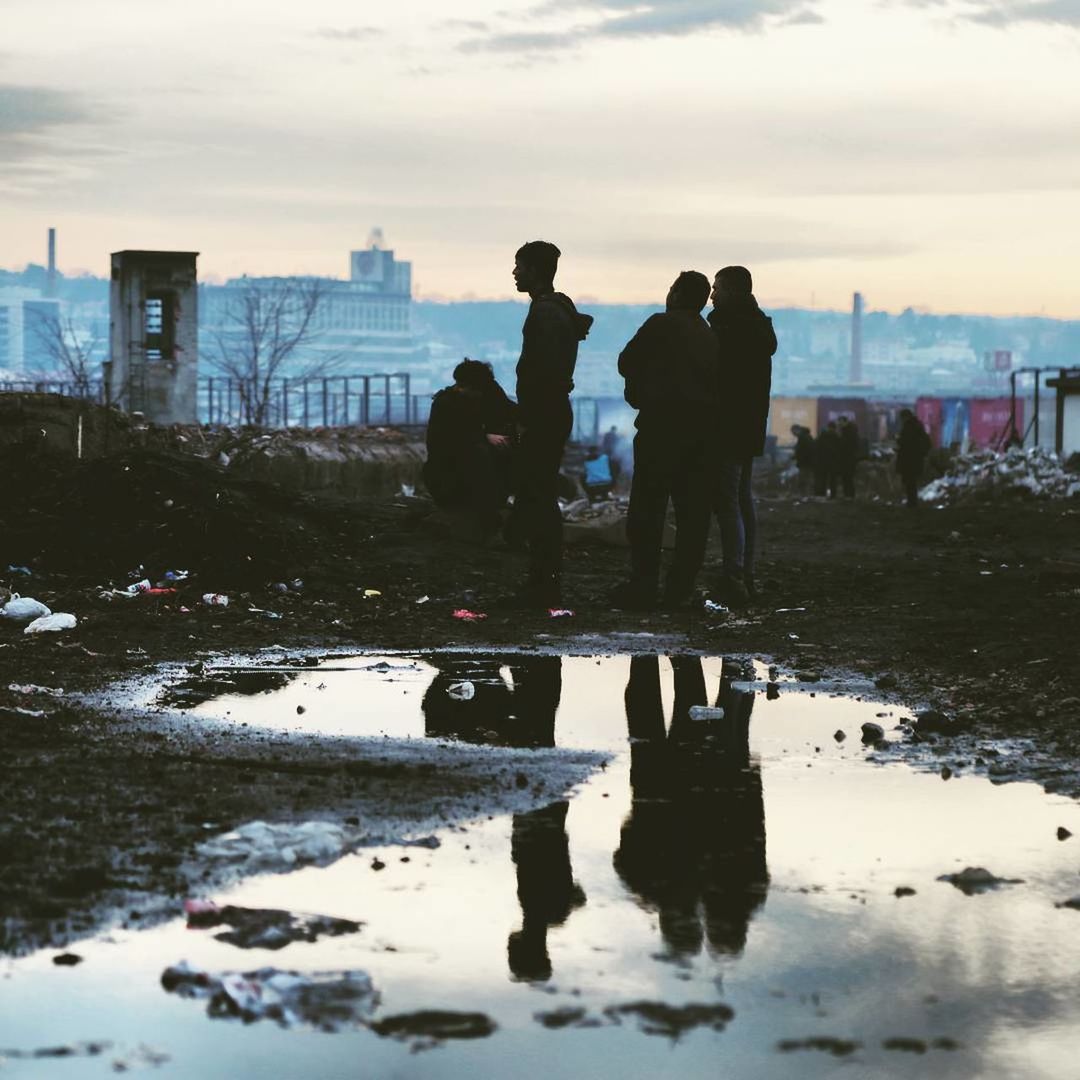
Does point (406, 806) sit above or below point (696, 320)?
below

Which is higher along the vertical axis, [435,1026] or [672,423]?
[672,423]

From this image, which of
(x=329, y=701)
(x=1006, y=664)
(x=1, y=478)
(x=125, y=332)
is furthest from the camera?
(x=125, y=332)

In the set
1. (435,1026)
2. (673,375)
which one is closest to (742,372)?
(673,375)

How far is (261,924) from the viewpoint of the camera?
3.91 meters

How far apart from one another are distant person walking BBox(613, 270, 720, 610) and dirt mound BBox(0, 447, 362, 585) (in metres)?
2.49

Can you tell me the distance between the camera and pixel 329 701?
23.9 feet

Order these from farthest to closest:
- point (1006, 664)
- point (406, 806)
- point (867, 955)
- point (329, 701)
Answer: point (1006, 664) → point (329, 701) → point (406, 806) → point (867, 955)

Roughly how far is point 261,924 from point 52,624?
6061 millimetres

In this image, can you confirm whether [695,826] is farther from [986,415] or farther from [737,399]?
[986,415]

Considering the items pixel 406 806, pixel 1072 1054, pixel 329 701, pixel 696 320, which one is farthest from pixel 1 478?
pixel 1072 1054

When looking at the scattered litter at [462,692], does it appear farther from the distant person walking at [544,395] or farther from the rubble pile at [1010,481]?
the rubble pile at [1010,481]

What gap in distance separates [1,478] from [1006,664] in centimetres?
832

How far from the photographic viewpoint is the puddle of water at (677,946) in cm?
316

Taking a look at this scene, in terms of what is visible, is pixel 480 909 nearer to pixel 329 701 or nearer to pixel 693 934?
pixel 693 934
